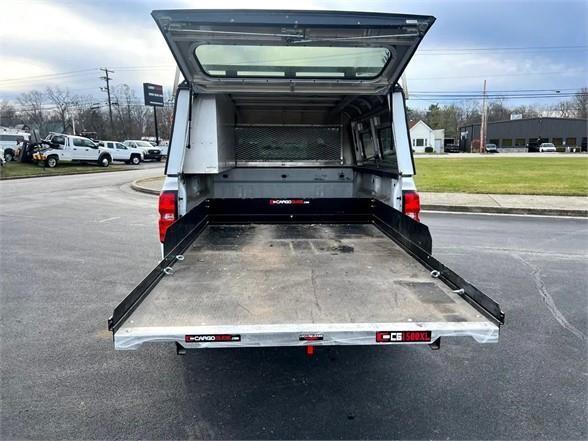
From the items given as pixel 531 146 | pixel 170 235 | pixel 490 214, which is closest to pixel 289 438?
pixel 170 235

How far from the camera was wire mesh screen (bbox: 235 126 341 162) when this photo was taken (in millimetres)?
6215

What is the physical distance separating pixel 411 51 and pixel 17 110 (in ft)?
302

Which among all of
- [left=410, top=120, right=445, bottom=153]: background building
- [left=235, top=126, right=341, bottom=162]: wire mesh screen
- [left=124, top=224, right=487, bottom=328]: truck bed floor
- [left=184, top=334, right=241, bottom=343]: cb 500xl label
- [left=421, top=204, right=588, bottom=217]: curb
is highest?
[left=410, top=120, right=445, bottom=153]: background building

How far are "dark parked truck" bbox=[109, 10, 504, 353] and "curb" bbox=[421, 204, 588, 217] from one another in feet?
19.3

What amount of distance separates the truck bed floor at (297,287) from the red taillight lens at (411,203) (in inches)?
14.5

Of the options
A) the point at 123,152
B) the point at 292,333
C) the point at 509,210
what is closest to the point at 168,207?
the point at 292,333

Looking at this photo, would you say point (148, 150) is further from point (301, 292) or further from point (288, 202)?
point (301, 292)

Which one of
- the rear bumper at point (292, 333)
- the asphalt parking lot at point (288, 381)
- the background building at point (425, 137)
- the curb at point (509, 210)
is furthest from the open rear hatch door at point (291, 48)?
the background building at point (425, 137)

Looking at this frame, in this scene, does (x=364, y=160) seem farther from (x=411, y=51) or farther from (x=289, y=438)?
(x=289, y=438)

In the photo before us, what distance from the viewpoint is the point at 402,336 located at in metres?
2.27

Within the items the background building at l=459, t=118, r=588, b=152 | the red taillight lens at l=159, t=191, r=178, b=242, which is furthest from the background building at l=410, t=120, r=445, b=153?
the red taillight lens at l=159, t=191, r=178, b=242

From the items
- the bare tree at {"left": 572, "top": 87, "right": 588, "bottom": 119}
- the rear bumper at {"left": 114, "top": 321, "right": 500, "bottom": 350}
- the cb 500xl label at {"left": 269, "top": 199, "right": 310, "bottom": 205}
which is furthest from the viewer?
the bare tree at {"left": 572, "top": 87, "right": 588, "bottom": 119}

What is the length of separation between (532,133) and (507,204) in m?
77.6

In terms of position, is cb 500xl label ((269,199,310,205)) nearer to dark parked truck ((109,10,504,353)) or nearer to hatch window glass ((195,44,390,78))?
dark parked truck ((109,10,504,353))
